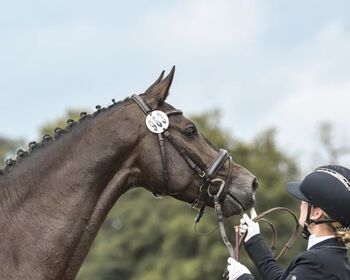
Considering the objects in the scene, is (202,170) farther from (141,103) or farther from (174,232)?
(174,232)

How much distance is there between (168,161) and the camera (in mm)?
7664

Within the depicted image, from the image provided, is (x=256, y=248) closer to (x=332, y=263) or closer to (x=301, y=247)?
(x=332, y=263)

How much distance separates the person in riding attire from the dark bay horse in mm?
1584

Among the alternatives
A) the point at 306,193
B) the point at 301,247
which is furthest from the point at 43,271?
the point at 301,247

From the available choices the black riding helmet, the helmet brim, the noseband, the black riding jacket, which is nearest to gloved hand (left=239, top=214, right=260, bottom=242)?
the helmet brim

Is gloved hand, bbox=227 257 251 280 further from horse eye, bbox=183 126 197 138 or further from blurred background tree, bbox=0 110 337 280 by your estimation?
blurred background tree, bbox=0 110 337 280

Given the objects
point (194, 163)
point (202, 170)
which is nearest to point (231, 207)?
point (202, 170)

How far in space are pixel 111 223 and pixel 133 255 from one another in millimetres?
4199

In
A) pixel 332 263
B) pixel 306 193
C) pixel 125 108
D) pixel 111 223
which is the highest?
pixel 111 223

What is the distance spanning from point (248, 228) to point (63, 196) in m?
1.66

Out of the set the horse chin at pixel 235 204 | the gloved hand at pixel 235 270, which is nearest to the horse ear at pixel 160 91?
the horse chin at pixel 235 204

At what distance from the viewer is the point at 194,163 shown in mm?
7773

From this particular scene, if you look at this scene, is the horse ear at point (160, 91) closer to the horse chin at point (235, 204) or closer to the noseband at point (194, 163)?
the noseband at point (194, 163)

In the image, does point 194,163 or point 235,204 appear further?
point 235,204
